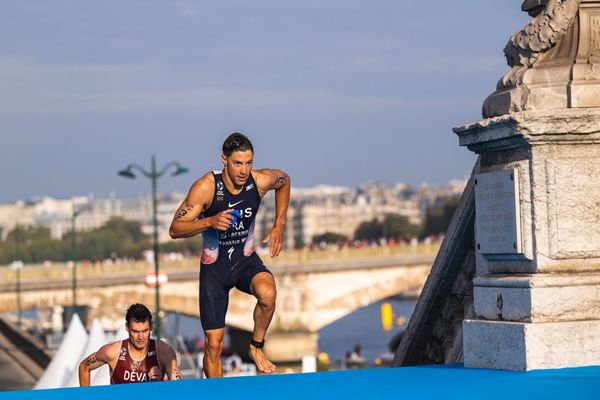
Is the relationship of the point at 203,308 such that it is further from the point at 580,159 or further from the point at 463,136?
the point at 580,159

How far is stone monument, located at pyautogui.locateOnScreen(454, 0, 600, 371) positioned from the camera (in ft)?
26.1

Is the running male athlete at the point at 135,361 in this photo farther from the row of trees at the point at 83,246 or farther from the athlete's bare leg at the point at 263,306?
the row of trees at the point at 83,246

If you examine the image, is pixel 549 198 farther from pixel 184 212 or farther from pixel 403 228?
pixel 403 228

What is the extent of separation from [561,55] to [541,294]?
4.50 ft

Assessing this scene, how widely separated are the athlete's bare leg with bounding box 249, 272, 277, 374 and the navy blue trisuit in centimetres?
6

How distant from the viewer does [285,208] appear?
923 centimetres

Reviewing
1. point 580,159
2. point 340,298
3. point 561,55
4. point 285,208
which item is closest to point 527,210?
point 580,159

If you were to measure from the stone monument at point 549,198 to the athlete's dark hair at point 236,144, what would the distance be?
54.9 inches

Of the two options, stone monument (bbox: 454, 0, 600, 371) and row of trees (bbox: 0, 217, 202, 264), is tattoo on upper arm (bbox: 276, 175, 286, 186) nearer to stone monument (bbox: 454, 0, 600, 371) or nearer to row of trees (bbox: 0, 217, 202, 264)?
stone monument (bbox: 454, 0, 600, 371)

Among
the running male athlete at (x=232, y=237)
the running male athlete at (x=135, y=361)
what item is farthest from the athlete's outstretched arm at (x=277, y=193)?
the running male athlete at (x=135, y=361)

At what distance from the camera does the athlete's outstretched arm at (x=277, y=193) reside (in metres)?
8.98

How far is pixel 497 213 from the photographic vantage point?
8391 mm

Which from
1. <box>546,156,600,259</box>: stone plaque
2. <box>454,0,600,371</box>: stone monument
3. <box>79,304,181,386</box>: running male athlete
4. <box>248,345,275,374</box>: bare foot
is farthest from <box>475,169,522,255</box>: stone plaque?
<box>79,304,181,386</box>: running male athlete

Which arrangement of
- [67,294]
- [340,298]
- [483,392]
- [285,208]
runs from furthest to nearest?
[340,298]
[67,294]
[285,208]
[483,392]
